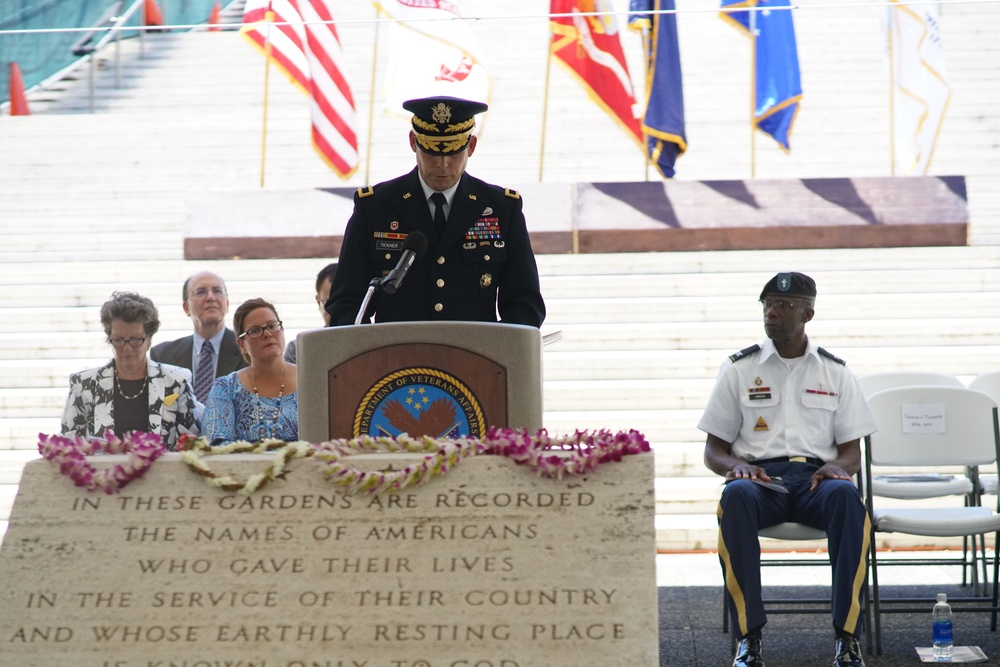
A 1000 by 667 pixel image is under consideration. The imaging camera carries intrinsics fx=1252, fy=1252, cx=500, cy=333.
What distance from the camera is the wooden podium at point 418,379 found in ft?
6.93

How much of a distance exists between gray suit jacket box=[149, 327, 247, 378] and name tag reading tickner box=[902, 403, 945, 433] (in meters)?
2.62

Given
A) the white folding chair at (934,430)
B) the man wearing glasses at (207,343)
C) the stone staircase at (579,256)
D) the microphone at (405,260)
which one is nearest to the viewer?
the microphone at (405,260)

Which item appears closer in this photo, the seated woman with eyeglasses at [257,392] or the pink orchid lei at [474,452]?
the pink orchid lei at [474,452]

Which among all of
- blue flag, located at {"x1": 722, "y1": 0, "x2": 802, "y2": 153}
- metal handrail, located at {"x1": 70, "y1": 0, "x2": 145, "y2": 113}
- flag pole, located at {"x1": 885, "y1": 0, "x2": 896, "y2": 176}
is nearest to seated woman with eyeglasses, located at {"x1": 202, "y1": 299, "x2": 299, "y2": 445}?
blue flag, located at {"x1": 722, "y1": 0, "x2": 802, "y2": 153}

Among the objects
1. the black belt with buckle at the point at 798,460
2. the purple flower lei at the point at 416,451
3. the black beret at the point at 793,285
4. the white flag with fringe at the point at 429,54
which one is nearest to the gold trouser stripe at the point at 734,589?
the black belt with buckle at the point at 798,460

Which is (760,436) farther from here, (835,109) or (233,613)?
(835,109)

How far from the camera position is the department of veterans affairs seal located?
7.02 ft

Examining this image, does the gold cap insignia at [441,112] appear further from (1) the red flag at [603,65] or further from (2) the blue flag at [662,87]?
(1) the red flag at [603,65]

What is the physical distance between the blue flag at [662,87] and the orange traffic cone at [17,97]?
658cm

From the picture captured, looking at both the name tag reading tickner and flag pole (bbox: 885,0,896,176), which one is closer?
the name tag reading tickner

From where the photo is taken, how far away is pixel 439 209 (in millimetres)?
2650

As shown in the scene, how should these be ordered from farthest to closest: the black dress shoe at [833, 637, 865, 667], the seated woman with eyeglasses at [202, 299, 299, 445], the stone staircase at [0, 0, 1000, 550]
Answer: the stone staircase at [0, 0, 1000, 550], the seated woman with eyeglasses at [202, 299, 299, 445], the black dress shoe at [833, 637, 865, 667]

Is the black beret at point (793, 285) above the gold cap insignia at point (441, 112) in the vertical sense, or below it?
below

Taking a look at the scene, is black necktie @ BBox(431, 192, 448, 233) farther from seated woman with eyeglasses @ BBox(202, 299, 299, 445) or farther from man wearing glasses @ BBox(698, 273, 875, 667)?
man wearing glasses @ BBox(698, 273, 875, 667)
